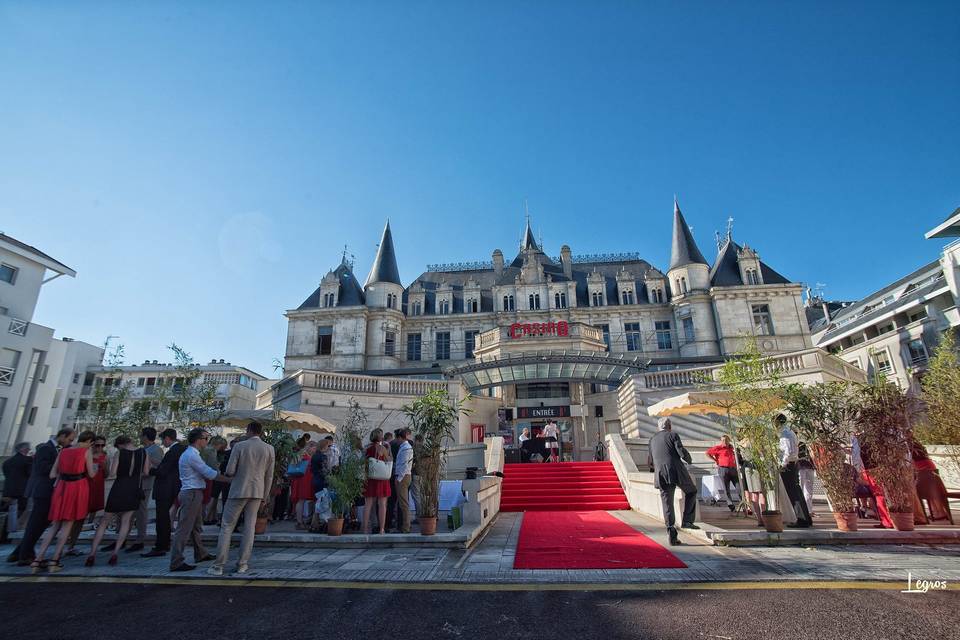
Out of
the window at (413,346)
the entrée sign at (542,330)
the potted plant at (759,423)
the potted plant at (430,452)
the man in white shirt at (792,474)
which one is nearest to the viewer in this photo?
the potted plant at (759,423)

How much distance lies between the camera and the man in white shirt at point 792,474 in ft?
24.9

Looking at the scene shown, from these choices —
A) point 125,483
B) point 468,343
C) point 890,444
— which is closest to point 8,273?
point 468,343

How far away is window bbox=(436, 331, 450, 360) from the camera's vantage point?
118ft

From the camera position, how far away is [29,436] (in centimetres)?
2648

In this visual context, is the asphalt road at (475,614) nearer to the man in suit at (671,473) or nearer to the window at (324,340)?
the man in suit at (671,473)

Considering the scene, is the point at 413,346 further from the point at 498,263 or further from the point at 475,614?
the point at 475,614

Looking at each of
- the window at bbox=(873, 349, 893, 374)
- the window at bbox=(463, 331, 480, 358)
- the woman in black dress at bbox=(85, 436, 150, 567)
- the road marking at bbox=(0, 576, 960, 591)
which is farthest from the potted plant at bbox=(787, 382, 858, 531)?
the window at bbox=(873, 349, 893, 374)

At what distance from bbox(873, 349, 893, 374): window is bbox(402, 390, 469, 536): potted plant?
121 ft

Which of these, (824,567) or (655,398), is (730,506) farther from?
(655,398)

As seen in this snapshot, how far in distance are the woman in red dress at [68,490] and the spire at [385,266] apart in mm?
31429

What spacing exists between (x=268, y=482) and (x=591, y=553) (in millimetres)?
4714

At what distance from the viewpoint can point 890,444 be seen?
23.7 ft

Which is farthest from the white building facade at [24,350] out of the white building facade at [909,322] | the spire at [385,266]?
the white building facade at [909,322]

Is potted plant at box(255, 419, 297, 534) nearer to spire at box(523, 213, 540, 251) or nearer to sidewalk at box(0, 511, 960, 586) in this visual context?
sidewalk at box(0, 511, 960, 586)
